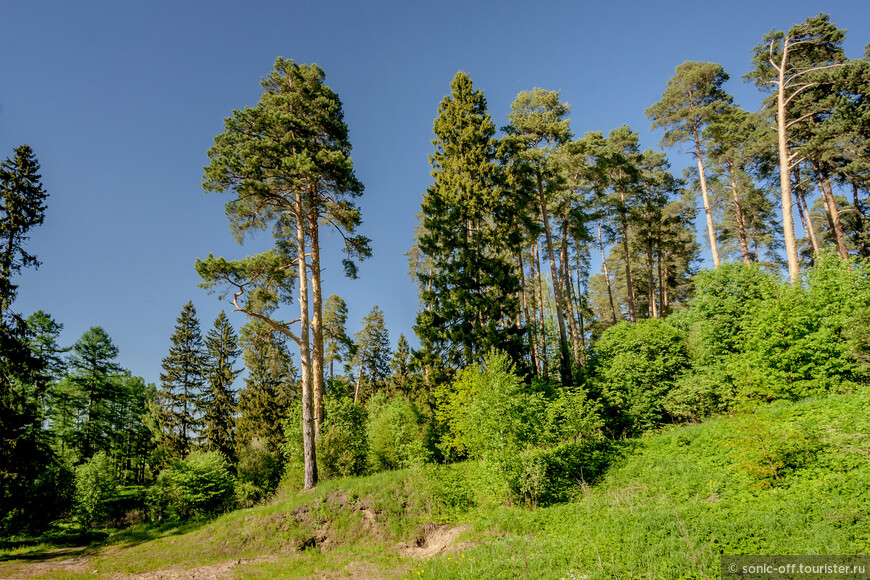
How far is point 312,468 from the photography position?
599 inches

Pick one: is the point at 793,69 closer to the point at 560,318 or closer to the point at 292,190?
the point at 560,318

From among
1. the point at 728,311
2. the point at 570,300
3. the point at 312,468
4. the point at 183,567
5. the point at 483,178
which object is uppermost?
the point at 483,178

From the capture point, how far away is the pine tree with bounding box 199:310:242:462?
30359mm

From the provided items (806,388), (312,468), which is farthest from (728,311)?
(312,468)

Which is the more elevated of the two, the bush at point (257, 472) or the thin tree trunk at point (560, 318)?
the thin tree trunk at point (560, 318)

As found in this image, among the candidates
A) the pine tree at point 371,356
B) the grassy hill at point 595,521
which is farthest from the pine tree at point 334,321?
the grassy hill at point 595,521

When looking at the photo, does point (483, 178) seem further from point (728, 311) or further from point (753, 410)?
point (753, 410)

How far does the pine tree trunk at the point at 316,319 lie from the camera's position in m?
16.1

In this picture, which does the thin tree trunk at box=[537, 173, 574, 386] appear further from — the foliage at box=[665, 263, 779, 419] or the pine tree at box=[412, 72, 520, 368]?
the foliage at box=[665, 263, 779, 419]

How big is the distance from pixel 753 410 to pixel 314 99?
2102 centimetres

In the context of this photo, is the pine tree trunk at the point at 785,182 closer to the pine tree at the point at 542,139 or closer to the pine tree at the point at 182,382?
the pine tree at the point at 542,139

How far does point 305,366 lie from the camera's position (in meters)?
15.8

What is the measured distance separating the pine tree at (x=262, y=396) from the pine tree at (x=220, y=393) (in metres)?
1.31

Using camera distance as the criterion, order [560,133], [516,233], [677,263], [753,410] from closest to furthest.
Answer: [753,410] < [516,233] < [560,133] < [677,263]
